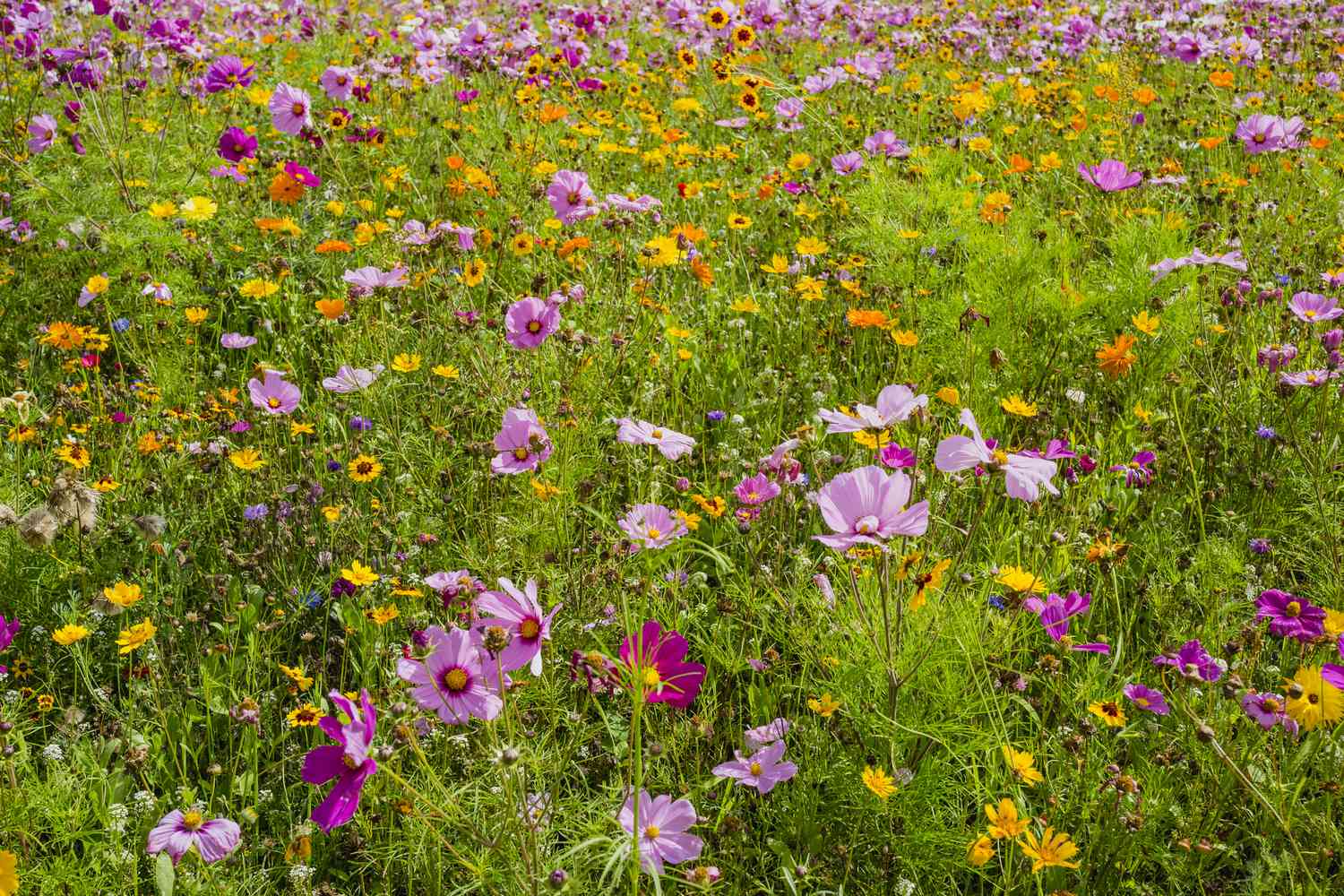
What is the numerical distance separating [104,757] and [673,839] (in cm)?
A: 95

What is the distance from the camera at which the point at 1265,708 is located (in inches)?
51.9

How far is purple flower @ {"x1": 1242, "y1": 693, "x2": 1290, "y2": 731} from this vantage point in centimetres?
131

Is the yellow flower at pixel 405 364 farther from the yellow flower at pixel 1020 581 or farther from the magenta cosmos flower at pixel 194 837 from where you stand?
the yellow flower at pixel 1020 581

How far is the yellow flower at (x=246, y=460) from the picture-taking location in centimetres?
206

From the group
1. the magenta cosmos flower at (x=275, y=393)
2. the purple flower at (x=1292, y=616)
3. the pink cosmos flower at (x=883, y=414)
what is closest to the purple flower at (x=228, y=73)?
the magenta cosmos flower at (x=275, y=393)

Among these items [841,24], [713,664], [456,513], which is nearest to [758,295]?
[456,513]

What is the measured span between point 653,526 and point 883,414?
0.42 m

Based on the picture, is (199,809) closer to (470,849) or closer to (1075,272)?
(470,849)

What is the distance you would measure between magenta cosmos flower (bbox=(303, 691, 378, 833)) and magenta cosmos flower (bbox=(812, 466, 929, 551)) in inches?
22.4

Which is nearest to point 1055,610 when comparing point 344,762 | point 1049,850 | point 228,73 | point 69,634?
point 1049,850

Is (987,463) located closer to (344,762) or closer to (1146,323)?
(344,762)

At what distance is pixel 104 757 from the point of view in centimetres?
158

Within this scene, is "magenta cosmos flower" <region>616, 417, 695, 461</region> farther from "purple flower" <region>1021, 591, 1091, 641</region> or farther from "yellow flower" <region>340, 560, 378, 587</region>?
"purple flower" <region>1021, 591, 1091, 641</region>

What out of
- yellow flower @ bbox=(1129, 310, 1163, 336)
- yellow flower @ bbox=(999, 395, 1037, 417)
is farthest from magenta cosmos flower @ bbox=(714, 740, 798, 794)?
yellow flower @ bbox=(1129, 310, 1163, 336)
